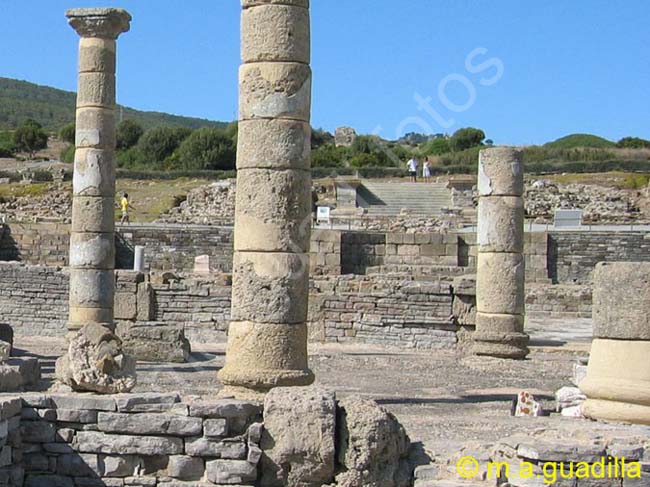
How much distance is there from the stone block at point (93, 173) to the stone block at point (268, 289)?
665cm

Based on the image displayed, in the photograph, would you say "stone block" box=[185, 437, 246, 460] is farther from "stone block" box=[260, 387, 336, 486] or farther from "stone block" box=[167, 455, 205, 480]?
"stone block" box=[260, 387, 336, 486]

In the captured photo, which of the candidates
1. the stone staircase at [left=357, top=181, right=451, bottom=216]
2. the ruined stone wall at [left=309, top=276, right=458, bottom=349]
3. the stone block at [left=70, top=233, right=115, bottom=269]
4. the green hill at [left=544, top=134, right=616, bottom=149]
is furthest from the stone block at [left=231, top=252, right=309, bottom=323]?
the green hill at [left=544, top=134, right=616, bottom=149]

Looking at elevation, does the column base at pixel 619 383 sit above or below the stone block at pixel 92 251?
below

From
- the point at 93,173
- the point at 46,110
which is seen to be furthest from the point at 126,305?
the point at 46,110

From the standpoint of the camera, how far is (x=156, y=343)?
15.3 metres

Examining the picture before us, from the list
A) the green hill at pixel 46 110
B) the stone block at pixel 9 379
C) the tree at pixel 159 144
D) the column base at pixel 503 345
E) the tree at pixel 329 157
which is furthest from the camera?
the green hill at pixel 46 110

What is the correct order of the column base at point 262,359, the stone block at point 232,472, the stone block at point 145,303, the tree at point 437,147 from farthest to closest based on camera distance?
the tree at point 437,147
the stone block at point 145,303
the column base at point 262,359
the stone block at point 232,472

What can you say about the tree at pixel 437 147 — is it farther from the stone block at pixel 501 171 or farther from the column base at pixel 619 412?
the column base at pixel 619 412

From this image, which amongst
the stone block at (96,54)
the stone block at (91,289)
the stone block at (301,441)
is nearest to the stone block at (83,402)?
the stone block at (301,441)

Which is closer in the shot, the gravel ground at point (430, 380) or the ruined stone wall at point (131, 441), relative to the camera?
the ruined stone wall at point (131, 441)

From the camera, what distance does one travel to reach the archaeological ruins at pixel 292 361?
7.40m

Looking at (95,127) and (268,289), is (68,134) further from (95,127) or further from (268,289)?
(268,289)

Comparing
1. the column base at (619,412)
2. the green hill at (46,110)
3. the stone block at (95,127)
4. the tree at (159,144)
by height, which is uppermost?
the green hill at (46,110)

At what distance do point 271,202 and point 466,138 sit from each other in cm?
6687
